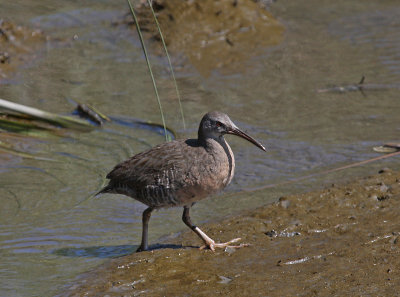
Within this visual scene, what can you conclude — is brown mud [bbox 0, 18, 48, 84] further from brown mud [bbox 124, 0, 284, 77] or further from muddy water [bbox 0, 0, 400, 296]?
brown mud [bbox 124, 0, 284, 77]

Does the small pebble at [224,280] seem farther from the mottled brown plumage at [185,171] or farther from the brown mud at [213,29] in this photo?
the brown mud at [213,29]

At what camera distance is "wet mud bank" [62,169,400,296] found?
525cm

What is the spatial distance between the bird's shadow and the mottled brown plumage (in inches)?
8.5

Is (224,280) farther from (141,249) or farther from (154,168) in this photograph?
(154,168)

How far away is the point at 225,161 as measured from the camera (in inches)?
253

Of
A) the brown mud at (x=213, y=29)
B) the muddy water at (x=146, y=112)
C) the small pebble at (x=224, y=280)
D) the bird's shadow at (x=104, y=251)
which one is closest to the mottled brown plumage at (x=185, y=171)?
the bird's shadow at (x=104, y=251)

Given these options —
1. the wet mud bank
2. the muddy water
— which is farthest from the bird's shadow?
the wet mud bank

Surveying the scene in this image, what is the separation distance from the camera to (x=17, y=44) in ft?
43.7

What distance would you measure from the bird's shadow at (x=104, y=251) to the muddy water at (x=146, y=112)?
0.02m

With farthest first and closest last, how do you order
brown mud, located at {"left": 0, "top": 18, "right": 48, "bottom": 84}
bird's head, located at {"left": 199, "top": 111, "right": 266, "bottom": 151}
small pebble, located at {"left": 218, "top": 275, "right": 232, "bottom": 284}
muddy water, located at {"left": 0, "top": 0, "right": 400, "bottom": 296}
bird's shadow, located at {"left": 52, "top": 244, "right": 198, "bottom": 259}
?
brown mud, located at {"left": 0, "top": 18, "right": 48, "bottom": 84} < muddy water, located at {"left": 0, "top": 0, "right": 400, "bottom": 296} < bird's shadow, located at {"left": 52, "top": 244, "right": 198, "bottom": 259} < bird's head, located at {"left": 199, "top": 111, "right": 266, "bottom": 151} < small pebble, located at {"left": 218, "top": 275, "right": 232, "bottom": 284}

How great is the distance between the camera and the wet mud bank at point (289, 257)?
525cm

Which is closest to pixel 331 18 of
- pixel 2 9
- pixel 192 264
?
pixel 2 9

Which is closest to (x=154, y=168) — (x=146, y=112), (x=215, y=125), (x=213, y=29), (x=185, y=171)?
(x=185, y=171)

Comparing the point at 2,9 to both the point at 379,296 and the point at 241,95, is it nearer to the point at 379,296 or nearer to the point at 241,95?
the point at 241,95
